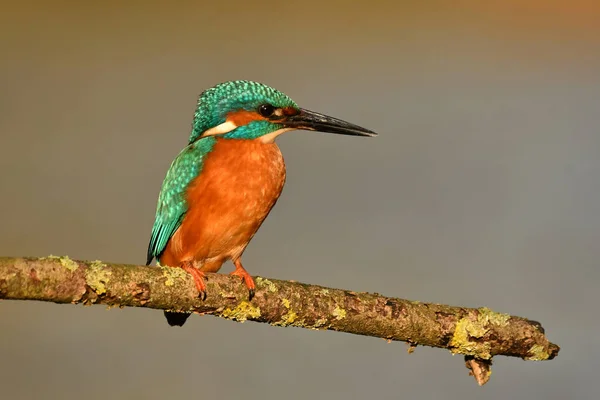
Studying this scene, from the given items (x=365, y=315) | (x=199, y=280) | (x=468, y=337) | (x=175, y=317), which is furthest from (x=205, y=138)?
(x=468, y=337)

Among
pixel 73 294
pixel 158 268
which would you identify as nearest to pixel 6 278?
pixel 73 294

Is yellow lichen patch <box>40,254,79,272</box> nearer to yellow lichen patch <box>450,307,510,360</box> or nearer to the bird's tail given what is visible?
the bird's tail

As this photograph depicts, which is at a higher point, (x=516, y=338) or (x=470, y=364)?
(x=516, y=338)

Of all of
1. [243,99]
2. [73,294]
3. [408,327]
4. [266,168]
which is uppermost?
[243,99]

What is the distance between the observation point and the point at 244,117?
233 cm

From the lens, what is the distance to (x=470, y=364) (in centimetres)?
199

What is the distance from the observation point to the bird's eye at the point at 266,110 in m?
2.31

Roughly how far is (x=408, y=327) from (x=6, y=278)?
0.92 metres

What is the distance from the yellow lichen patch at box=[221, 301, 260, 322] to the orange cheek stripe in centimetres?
67

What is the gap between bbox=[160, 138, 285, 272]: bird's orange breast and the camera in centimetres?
224

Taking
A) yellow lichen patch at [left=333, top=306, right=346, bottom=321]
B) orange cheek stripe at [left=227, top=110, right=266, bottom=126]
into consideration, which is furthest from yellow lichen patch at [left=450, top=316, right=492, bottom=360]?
orange cheek stripe at [left=227, top=110, right=266, bottom=126]

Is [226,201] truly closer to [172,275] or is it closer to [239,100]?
[239,100]

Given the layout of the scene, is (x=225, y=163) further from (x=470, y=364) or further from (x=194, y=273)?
(x=470, y=364)

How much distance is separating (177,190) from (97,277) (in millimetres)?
710
